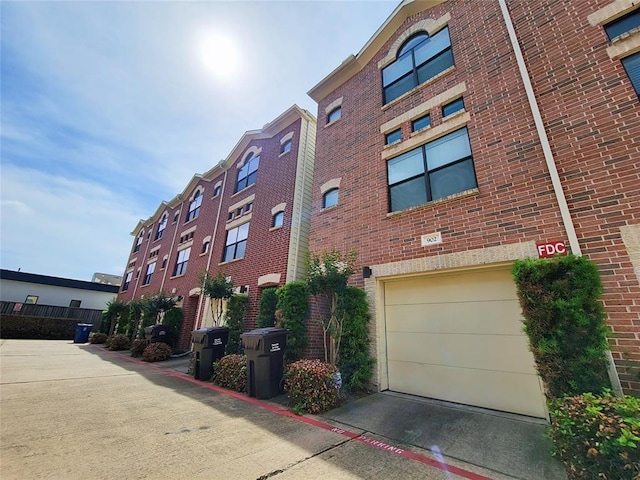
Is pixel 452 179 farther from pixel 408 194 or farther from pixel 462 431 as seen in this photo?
pixel 462 431

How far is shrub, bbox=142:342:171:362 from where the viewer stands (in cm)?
1062

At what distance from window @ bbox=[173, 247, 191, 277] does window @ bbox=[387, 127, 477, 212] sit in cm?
1361

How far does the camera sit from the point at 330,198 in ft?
29.8

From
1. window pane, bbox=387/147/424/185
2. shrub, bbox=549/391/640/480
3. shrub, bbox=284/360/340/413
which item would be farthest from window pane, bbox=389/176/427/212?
shrub, bbox=549/391/640/480

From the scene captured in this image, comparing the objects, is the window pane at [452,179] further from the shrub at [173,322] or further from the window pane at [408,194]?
the shrub at [173,322]

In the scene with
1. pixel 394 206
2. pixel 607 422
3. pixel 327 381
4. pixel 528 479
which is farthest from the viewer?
pixel 394 206

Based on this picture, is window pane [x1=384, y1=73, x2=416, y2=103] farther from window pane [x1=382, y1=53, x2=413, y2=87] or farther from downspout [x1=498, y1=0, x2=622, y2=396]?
downspout [x1=498, y1=0, x2=622, y2=396]

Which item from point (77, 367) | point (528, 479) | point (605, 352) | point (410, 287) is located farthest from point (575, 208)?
point (77, 367)

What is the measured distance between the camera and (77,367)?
28.1 feet

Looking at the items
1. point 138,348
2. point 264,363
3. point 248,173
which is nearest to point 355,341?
point 264,363

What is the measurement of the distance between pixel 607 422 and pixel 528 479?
100cm

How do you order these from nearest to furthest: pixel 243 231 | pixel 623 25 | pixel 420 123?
1. pixel 623 25
2. pixel 420 123
3. pixel 243 231

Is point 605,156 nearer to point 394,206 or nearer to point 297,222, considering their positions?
point 394,206

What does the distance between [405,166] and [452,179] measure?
54.8 inches
